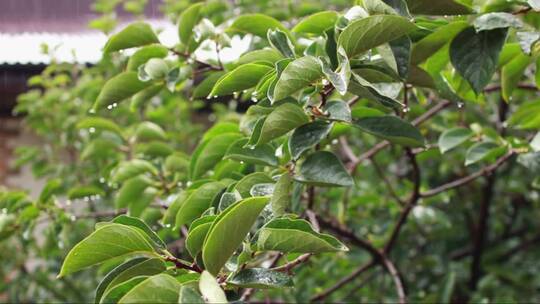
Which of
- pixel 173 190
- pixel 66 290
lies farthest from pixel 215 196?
pixel 66 290

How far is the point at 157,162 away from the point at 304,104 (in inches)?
22.4

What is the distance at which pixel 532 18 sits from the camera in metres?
0.88

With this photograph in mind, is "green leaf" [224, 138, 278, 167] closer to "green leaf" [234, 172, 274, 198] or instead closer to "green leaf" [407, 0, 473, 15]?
"green leaf" [234, 172, 274, 198]

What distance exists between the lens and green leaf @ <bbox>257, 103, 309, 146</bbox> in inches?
25.4

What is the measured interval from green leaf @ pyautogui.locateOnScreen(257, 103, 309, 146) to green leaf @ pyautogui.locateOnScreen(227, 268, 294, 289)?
5.8 inches

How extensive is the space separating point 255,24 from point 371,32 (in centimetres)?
32

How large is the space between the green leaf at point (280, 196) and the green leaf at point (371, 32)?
0.15m

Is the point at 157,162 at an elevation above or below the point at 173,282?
below

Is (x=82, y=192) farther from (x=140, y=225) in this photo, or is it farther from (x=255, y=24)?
(x=140, y=225)

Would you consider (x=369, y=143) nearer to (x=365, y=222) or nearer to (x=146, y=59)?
(x=365, y=222)

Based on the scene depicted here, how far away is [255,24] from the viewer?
91 cm

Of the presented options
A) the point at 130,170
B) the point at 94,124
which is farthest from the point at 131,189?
the point at 94,124

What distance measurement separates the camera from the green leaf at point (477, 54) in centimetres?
74

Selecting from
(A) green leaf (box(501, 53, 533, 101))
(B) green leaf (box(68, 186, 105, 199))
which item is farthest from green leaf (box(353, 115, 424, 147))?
(B) green leaf (box(68, 186, 105, 199))
